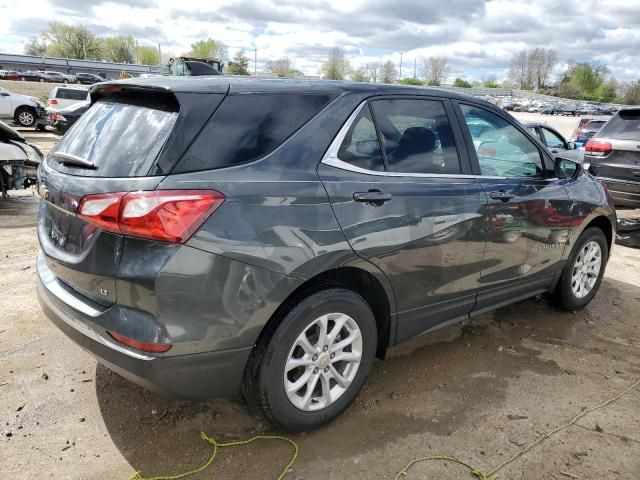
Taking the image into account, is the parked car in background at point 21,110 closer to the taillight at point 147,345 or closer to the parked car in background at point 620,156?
the parked car in background at point 620,156

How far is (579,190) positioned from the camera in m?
4.32

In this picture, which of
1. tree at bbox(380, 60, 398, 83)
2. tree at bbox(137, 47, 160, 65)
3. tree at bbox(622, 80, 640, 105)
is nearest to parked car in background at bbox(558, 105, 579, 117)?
tree at bbox(622, 80, 640, 105)

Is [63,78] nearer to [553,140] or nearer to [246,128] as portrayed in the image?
[553,140]

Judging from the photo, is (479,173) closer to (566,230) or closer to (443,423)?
(566,230)

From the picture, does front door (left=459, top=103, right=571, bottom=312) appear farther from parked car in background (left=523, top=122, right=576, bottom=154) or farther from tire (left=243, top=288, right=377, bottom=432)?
parked car in background (left=523, top=122, right=576, bottom=154)

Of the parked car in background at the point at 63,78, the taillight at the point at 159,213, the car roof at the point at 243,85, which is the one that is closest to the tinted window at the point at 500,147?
the car roof at the point at 243,85

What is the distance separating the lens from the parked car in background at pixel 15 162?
7.36 meters

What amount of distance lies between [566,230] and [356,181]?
7.59ft

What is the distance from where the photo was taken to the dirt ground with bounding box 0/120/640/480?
8.49ft

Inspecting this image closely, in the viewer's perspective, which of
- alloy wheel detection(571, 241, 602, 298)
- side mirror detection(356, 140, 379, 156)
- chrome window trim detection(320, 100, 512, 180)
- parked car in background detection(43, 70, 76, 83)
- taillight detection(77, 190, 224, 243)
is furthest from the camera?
parked car in background detection(43, 70, 76, 83)

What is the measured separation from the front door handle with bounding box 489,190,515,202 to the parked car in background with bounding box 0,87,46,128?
2020 centimetres

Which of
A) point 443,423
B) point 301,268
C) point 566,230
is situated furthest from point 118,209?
point 566,230

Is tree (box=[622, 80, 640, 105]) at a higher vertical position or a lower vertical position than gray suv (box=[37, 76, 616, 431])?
higher

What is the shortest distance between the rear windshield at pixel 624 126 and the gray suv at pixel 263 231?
5.56m
